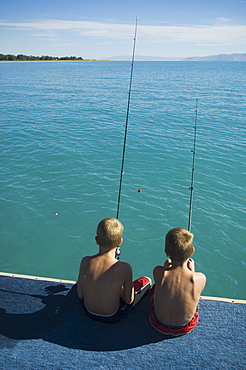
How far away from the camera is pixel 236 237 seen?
698 cm

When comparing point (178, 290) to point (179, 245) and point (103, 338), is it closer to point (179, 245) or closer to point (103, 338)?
point (179, 245)

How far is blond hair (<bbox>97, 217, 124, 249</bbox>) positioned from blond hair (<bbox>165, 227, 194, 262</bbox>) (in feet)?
1.61

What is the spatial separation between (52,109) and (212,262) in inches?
688

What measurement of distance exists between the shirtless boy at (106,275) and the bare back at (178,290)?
0.33m

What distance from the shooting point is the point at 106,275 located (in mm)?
2896

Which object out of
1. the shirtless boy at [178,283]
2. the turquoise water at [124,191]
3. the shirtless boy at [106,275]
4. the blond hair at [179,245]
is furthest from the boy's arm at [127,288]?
the turquoise water at [124,191]

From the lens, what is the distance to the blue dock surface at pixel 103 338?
2770mm

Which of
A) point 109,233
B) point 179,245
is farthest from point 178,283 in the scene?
point 109,233

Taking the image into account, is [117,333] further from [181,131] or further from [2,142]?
[181,131]

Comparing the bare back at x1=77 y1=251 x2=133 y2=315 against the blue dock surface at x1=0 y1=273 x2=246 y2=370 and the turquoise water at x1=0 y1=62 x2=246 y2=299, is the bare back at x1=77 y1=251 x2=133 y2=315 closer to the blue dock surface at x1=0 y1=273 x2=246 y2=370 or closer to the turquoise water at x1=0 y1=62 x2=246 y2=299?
the blue dock surface at x1=0 y1=273 x2=246 y2=370

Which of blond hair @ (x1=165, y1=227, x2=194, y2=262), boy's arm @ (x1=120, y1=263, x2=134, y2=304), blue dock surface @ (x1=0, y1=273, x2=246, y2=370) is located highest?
blond hair @ (x1=165, y1=227, x2=194, y2=262)

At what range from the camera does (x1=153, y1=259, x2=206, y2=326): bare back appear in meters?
2.78

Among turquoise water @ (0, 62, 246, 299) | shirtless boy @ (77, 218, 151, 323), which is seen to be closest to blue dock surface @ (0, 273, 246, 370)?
shirtless boy @ (77, 218, 151, 323)

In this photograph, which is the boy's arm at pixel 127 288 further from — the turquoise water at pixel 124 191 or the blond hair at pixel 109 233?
the turquoise water at pixel 124 191
